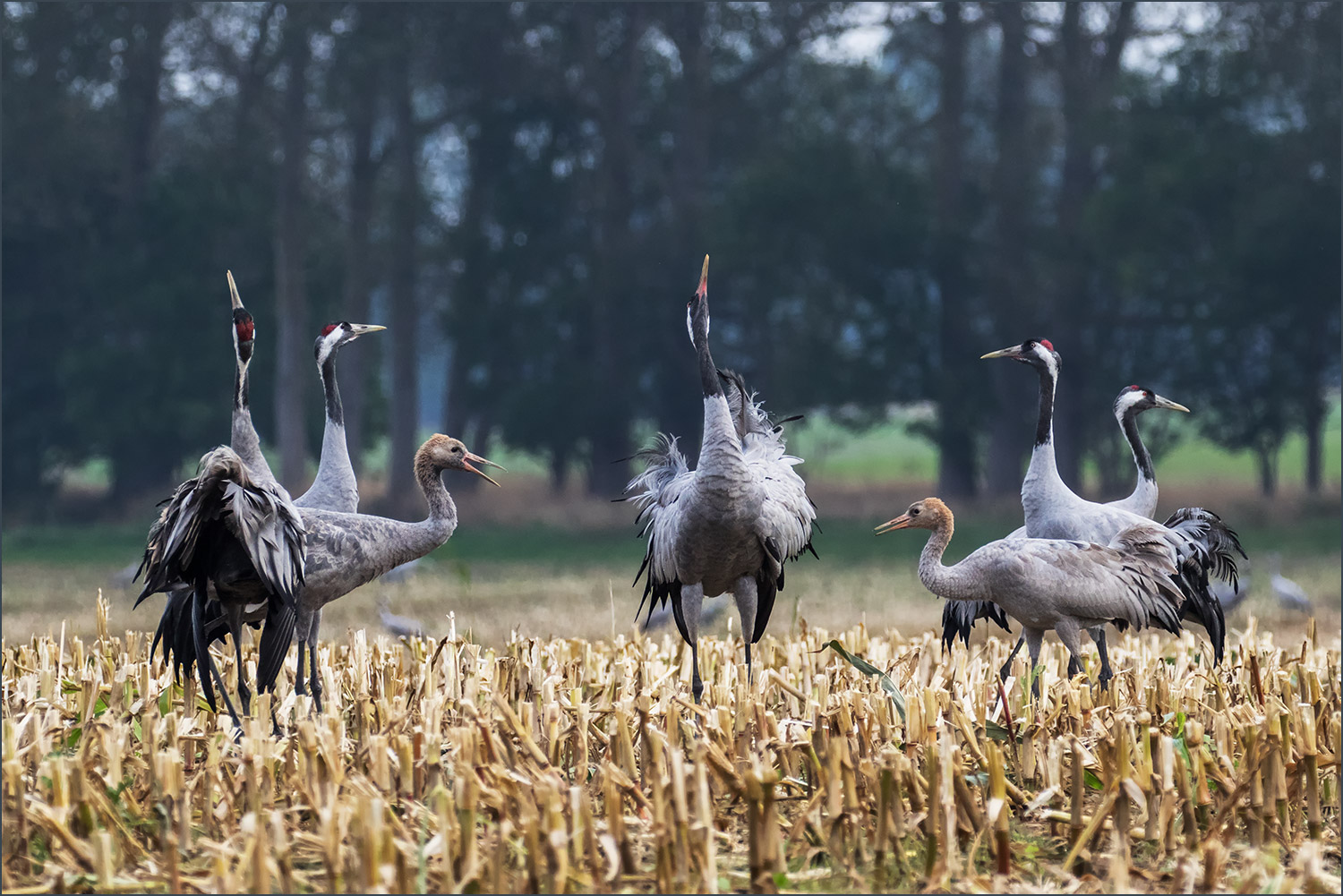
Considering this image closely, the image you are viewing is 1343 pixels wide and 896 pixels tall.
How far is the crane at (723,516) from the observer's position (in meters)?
5.67

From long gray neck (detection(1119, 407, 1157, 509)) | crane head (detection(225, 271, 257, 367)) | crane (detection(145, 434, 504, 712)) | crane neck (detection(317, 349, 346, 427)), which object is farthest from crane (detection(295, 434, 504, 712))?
long gray neck (detection(1119, 407, 1157, 509))

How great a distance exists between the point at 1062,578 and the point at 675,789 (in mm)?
2444

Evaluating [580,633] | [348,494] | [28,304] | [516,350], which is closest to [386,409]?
[516,350]

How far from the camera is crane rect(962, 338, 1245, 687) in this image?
618 centimetres

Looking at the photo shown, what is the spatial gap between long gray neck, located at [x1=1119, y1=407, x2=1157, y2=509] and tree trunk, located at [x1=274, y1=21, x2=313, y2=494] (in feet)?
44.6

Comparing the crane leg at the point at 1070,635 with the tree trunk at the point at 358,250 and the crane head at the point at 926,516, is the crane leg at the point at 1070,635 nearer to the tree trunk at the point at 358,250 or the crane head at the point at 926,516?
the crane head at the point at 926,516

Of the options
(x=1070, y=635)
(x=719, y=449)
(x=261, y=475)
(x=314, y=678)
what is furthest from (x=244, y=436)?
(x=1070, y=635)

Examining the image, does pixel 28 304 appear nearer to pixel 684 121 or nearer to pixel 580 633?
pixel 684 121

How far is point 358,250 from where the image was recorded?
20.1 m

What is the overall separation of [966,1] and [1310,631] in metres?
15.2

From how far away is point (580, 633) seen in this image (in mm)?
9242

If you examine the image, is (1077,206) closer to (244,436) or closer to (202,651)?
(244,436)

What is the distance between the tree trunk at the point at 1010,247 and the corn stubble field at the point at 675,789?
1432 cm

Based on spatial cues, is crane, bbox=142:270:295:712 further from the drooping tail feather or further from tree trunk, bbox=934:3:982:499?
tree trunk, bbox=934:3:982:499
